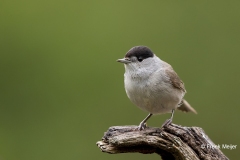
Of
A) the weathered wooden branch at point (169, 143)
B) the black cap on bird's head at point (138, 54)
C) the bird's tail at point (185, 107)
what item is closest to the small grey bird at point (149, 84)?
the black cap on bird's head at point (138, 54)

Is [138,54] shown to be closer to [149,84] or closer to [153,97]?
[149,84]

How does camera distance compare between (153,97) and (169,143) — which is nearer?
(169,143)

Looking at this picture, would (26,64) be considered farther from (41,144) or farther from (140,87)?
(140,87)

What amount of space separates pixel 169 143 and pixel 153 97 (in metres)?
0.83

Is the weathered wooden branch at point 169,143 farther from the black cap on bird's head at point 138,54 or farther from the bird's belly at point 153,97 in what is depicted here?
the black cap on bird's head at point 138,54

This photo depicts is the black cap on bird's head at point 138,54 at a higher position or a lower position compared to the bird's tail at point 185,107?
higher

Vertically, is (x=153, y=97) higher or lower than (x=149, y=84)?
lower

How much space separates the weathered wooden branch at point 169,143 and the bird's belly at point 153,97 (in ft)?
1.38

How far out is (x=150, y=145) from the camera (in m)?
6.09

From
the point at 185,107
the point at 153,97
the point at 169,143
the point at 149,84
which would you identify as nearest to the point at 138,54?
the point at 149,84

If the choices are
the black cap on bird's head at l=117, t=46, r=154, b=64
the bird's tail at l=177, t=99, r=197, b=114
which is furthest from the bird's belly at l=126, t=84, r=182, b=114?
the bird's tail at l=177, t=99, r=197, b=114

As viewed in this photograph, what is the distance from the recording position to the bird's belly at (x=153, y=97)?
260 inches

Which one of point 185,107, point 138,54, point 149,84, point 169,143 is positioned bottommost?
point 169,143

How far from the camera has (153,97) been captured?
260 inches
